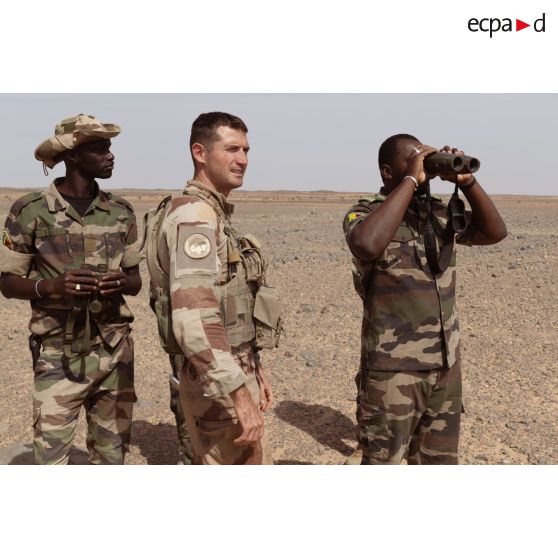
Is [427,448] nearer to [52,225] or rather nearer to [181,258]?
[181,258]

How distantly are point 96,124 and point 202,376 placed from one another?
63.5 inches

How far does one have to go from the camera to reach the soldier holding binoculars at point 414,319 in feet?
9.18

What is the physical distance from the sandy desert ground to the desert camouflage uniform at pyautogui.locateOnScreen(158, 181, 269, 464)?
189 centimetres

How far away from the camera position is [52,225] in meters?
3.18

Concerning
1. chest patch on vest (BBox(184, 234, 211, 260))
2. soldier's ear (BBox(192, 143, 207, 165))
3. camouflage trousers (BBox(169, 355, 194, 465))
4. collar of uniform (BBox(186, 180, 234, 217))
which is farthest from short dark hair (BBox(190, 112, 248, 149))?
camouflage trousers (BBox(169, 355, 194, 465))

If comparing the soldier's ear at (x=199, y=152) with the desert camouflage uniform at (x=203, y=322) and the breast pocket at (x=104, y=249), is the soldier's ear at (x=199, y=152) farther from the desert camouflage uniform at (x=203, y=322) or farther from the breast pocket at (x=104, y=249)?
the breast pocket at (x=104, y=249)

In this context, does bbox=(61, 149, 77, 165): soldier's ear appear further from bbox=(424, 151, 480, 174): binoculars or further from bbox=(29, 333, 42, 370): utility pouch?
bbox=(424, 151, 480, 174): binoculars

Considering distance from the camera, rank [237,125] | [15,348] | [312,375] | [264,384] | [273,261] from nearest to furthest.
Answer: [237,125] < [264,384] < [312,375] < [15,348] < [273,261]

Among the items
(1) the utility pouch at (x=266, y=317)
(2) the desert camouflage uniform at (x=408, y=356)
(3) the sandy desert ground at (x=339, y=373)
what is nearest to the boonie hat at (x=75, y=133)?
(1) the utility pouch at (x=266, y=317)

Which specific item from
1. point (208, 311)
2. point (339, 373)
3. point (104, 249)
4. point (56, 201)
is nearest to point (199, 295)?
point (208, 311)

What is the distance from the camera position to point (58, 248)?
126 inches

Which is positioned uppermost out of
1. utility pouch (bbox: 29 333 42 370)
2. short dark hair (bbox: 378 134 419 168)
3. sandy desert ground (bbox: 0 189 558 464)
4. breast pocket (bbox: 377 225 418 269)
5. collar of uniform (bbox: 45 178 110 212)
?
short dark hair (bbox: 378 134 419 168)

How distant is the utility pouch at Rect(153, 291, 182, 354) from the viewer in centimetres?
234

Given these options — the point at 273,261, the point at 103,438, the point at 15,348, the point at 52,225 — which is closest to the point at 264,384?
the point at 103,438
